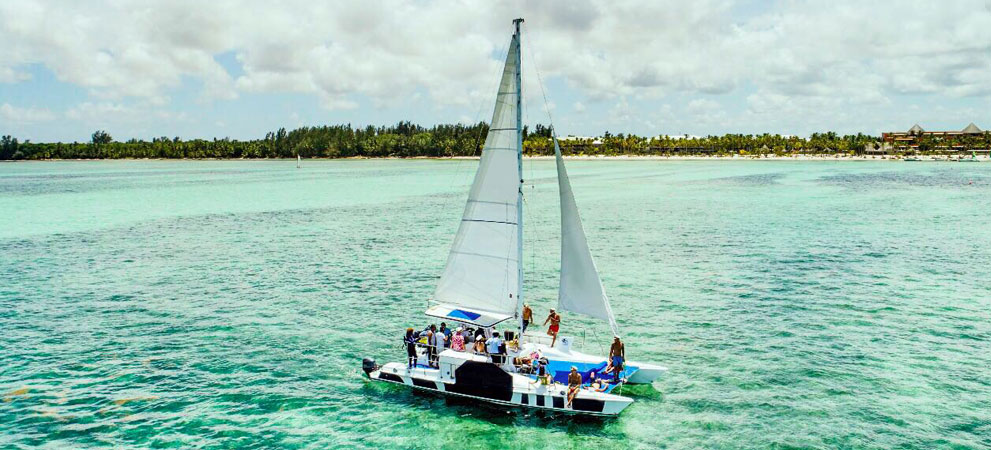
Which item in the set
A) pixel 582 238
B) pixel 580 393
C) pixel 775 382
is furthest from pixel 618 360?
pixel 775 382

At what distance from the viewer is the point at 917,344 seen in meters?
31.8

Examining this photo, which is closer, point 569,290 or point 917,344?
point 569,290

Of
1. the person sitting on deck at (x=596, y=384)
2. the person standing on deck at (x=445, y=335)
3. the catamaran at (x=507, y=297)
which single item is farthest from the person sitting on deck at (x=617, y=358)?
the person standing on deck at (x=445, y=335)

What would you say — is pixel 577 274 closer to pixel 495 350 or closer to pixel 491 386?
pixel 495 350

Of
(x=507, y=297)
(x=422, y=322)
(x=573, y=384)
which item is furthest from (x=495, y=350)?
(x=422, y=322)

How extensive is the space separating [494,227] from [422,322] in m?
12.1

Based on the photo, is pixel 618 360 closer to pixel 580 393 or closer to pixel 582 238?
pixel 580 393

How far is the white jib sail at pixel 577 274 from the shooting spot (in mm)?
24906

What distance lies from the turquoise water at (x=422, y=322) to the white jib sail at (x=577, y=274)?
13.0 ft

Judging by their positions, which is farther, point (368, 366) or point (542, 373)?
point (368, 366)

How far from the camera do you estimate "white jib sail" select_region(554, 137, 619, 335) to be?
81.7 ft

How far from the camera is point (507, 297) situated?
2639 cm

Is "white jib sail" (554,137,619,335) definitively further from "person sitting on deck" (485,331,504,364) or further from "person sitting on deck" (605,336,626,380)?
"person sitting on deck" (485,331,504,364)

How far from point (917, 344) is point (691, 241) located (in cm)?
3172
